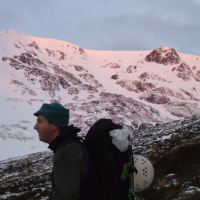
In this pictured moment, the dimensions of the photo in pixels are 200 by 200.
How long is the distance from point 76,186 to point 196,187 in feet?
47.8

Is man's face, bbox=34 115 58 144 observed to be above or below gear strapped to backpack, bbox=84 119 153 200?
above

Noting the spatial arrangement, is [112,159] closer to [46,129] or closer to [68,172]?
[68,172]

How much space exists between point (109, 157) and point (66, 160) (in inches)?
21.8

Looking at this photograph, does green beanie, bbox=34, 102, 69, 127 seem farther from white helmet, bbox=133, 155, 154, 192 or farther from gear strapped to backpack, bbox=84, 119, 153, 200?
white helmet, bbox=133, 155, 154, 192

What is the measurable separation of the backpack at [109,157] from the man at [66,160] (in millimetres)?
170

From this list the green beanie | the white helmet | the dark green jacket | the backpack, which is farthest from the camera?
the white helmet

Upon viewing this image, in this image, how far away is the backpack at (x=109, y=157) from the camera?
5.51 m

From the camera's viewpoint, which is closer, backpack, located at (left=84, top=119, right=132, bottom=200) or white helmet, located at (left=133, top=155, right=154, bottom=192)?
backpack, located at (left=84, top=119, right=132, bottom=200)

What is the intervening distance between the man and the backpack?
170 mm

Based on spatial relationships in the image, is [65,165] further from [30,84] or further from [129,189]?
[30,84]

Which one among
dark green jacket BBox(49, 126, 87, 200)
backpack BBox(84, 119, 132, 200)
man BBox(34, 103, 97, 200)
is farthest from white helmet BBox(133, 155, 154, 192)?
dark green jacket BBox(49, 126, 87, 200)

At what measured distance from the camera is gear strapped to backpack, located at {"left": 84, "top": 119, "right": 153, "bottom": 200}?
5.51m

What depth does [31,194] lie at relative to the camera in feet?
94.9

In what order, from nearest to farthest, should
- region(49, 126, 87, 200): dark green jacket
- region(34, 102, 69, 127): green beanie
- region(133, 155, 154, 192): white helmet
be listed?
1. region(49, 126, 87, 200): dark green jacket
2. region(34, 102, 69, 127): green beanie
3. region(133, 155, 154, 192): white helmet
